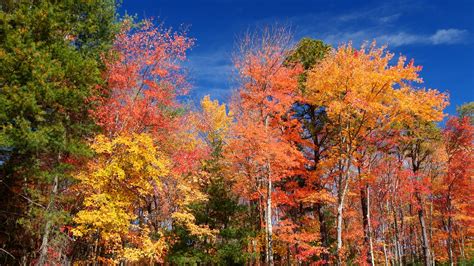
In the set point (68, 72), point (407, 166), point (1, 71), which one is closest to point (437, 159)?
point (407, 166)

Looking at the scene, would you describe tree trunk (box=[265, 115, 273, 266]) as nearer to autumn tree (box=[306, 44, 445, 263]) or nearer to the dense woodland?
the dense woodland

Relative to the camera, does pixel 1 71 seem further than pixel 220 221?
No

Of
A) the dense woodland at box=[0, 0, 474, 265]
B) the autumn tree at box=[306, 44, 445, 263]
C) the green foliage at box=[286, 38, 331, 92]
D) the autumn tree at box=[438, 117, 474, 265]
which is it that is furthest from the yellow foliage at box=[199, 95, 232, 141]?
the autumn tree at box=[438, 117, 474, 265]

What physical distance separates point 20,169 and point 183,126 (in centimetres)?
1136

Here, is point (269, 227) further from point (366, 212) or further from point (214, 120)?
point (214, 120)

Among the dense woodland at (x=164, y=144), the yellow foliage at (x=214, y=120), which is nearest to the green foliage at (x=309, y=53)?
the dense woodland at (x=164, y=144)

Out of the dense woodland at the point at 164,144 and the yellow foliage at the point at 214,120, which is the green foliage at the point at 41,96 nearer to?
the dense woodland at the point at 164,144

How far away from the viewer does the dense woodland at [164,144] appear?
38.0 ft

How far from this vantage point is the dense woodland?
1159cm

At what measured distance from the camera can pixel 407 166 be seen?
26.6 meters

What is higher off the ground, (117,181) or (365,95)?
(365,95)

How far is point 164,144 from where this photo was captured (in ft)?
62.4

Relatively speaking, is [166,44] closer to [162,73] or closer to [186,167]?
[162,73]

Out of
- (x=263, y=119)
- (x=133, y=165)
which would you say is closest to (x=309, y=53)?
(x=263, y=119)
